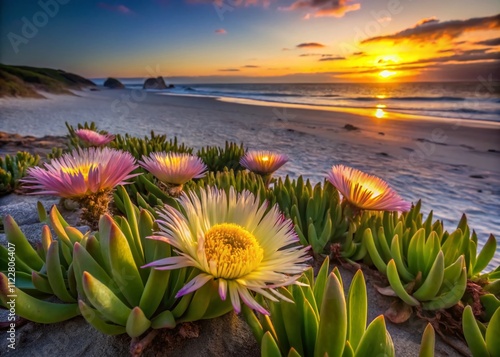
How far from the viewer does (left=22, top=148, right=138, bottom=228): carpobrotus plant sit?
96 centimetres

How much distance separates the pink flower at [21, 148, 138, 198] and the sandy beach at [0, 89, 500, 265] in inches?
99.1

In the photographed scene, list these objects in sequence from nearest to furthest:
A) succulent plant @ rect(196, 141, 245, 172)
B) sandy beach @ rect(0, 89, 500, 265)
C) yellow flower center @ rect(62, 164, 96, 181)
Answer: yellow flower center @ rect(62, 164, 96, 181)
succulent plant @ rect(196, 141, 245, 172)
sandy beach @ rect(0, 89, 500, 265)

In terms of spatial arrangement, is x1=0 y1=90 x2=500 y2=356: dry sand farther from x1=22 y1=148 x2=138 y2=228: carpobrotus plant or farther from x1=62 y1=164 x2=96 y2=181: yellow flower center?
x1=62 y1=164 x2=96 y2=181: yellow flower center

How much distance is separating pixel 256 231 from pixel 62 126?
781cm

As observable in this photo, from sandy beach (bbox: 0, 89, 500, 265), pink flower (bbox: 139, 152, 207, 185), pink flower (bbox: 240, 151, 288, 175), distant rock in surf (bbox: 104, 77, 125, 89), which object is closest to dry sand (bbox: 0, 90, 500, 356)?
sandy beach (bbox: 0, 89, 500, 265)

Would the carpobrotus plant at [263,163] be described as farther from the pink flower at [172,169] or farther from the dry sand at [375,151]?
the dry sand at [375,151]

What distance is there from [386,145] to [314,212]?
212 inches

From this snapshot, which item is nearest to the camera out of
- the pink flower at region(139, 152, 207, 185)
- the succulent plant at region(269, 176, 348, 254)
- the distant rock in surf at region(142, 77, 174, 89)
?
the pink flower at region(139, 152, 207, 185)

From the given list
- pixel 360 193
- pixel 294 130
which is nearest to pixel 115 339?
pixel 360 193

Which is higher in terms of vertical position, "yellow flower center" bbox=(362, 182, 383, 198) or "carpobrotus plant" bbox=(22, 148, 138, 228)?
"carpobrotus plant" bbox=(22, 148, 138, 228)

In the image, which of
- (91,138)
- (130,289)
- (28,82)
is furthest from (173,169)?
(28,82)

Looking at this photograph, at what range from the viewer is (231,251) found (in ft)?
2.46

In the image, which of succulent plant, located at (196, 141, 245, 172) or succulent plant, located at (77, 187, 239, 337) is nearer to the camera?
succulent plant, located at (77, 187, 239, 337)

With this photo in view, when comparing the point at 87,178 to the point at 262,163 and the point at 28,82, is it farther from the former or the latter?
the point at 28,82
